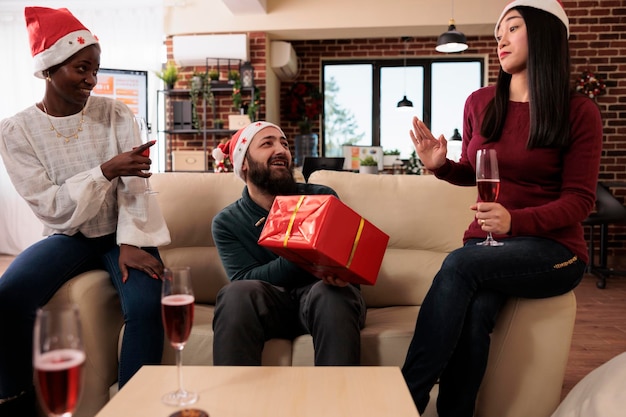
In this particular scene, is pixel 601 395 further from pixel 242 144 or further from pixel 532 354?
pixel 242 144

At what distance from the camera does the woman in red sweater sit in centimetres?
145

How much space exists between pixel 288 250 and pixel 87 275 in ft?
2.23

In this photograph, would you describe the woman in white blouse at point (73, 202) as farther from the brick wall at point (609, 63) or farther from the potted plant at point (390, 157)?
the brick wall at point (609, 63)

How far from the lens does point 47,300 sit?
158cm

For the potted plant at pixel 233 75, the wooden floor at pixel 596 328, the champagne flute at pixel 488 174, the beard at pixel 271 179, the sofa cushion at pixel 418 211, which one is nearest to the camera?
the champagne flute at pixel 488 174

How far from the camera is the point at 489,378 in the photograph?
155 cm

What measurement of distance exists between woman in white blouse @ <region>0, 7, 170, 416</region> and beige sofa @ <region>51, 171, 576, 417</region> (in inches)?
4.0

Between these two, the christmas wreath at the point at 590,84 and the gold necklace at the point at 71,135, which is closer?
the gold necklace at the point at 71,135

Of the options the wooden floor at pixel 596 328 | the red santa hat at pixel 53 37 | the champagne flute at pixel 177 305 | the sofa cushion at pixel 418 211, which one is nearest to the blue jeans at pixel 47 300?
the red santa hat at pixel 53 37

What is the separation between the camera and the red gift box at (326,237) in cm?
138

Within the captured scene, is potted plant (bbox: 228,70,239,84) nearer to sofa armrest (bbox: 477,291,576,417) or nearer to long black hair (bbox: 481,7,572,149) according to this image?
long black hair (bbox: 481,7,572,149)

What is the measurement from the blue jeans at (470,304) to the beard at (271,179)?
0.68m

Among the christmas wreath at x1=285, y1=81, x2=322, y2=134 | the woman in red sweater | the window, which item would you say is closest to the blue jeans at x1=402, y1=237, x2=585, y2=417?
the woman in red sweater

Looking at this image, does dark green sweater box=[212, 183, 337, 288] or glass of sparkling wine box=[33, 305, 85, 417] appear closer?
glass of sparkling wine box=[33, 305, 85, 417]
